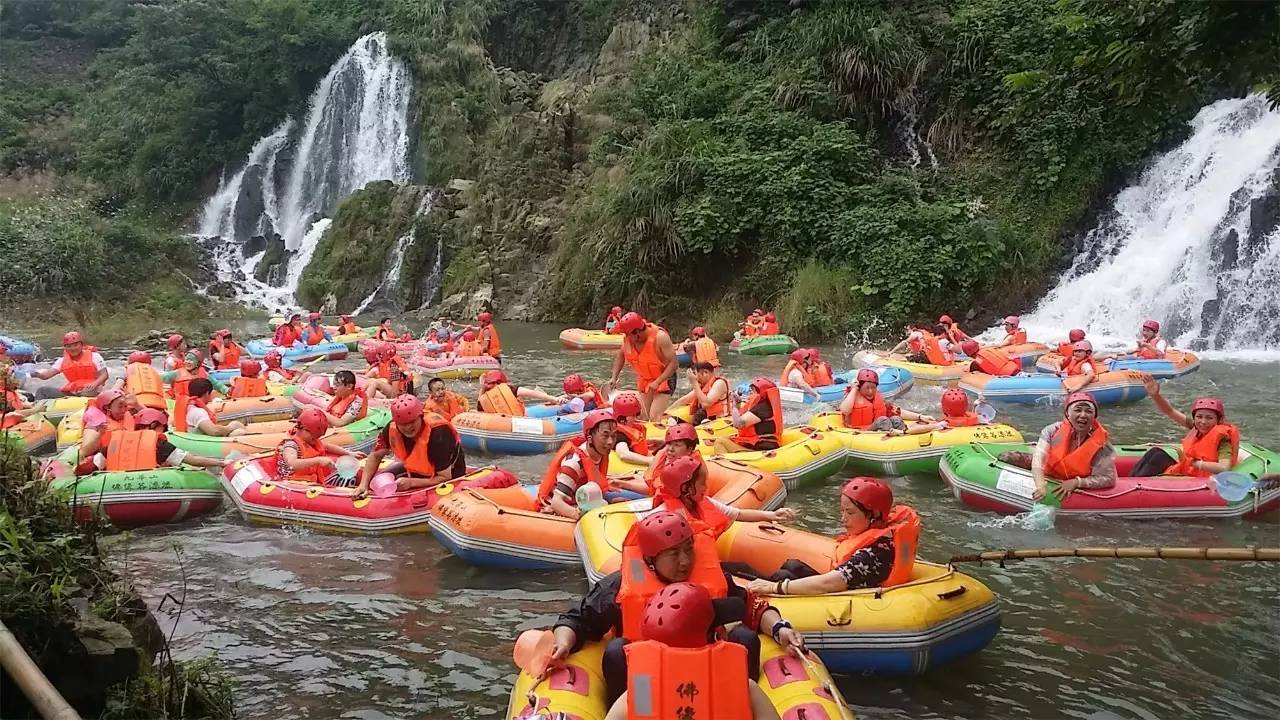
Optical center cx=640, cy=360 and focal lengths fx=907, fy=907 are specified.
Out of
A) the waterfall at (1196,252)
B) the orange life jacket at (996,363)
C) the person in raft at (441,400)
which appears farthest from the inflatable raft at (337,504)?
the waterfall at (1196,252)

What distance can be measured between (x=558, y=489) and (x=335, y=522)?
2.11 metres

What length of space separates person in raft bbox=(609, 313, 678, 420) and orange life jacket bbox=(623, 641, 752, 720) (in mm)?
6943

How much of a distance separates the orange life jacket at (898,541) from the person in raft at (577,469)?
7.26 ft

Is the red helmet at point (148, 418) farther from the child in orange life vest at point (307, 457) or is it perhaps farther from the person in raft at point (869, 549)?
the person in raft at point (869, 549)

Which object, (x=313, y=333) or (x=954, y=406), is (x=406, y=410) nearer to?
(x=954, y=406)

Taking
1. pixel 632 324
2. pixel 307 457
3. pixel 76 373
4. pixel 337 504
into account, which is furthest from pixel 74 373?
A: pixel 632 324

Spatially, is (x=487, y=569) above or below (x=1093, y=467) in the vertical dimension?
below

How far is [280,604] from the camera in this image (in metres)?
6.24

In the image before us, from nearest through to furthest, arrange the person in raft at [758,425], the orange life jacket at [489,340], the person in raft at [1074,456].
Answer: the person in raft at [1074,456]
the person in raft at [758,425]
the orange life jacket at [489,340]

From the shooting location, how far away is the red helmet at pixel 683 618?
342cm

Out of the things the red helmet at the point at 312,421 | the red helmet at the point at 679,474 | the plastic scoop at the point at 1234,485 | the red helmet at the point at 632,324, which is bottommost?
the red helmet at the point at 312,421

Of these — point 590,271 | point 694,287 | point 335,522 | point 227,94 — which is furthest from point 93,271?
point 335,522

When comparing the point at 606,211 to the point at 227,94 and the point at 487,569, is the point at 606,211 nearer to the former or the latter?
the point at 487,569

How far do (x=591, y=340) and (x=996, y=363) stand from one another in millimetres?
9232
